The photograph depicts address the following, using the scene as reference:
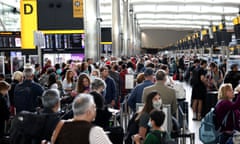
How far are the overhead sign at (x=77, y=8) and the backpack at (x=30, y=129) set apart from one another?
12.7 metres

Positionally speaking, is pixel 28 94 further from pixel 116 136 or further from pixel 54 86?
pixel 116 136

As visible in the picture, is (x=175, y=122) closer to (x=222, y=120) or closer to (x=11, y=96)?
(x=222, y=120)

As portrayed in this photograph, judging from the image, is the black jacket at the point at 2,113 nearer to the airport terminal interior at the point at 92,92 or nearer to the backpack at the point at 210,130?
the airport terminal interior at the point at 92,92

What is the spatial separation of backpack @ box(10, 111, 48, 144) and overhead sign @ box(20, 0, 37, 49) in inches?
Result: 513

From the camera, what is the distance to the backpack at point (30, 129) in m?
5.03

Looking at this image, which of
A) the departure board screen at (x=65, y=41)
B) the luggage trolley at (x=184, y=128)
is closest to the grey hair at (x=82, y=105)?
the luggage trolley at (x=184, y=128)

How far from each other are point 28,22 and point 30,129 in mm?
13429

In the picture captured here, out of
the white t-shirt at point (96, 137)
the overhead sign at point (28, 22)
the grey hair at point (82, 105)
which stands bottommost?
the white t-shirt at point (96, 137)

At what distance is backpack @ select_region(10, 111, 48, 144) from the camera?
16.5 ft

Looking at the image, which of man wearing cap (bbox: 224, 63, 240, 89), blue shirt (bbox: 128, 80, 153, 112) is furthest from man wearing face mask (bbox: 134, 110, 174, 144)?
man wearing cap (bbox: 224, 63, 240, 89)

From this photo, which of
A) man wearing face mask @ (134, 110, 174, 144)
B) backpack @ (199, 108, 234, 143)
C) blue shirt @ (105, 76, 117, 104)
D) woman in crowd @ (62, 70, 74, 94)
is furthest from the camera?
woman in crowd @ (62, 70, 74, 94)

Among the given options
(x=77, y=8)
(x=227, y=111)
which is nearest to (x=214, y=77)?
(x=227, y=111)

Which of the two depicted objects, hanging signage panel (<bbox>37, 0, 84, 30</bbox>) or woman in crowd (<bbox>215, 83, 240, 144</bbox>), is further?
hanging signage panel (<bbox>37, 0, 84, 30</bbox>)

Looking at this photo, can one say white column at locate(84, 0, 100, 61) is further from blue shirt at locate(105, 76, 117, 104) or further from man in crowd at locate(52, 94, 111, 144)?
man in crowd at locate(52, 94, 111, 144)
